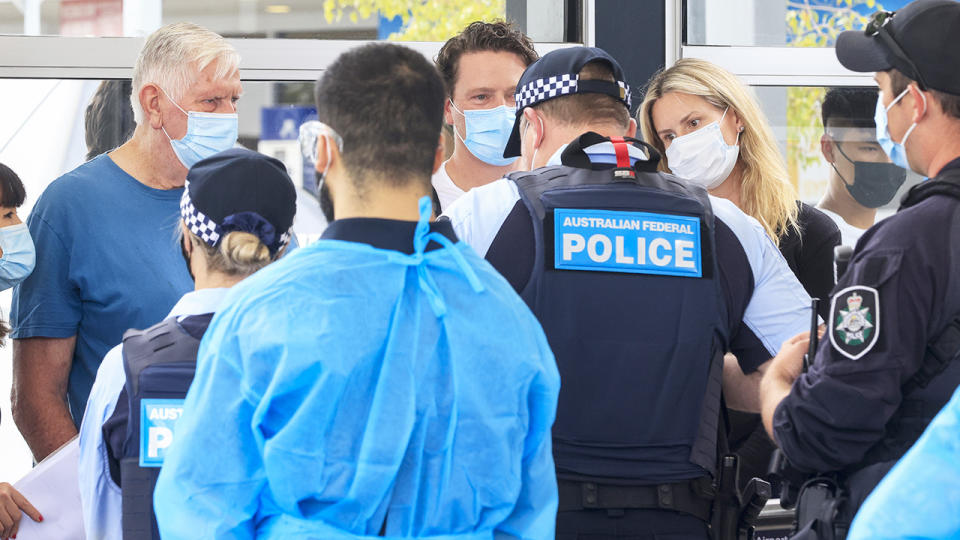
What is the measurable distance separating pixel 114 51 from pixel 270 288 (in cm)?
274

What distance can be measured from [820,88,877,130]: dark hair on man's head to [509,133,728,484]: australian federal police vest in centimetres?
238

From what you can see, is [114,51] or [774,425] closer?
[774,425]

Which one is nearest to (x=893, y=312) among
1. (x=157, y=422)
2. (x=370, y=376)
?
(x=370, y=376)

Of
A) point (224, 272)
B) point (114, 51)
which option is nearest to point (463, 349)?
point (224, 272)

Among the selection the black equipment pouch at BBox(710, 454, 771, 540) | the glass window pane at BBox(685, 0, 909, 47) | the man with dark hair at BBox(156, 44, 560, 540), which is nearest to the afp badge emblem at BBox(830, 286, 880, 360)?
the black equipment pouch at BBox(710, 454, 771, 540)

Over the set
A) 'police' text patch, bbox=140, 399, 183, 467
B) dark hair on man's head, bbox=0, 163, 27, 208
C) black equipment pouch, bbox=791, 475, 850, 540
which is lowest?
black equipment pouch, bbox=791, 475, 850, 540

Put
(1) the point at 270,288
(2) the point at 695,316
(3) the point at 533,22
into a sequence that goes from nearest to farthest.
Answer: (1) the point at 270,288
(2) the point at 695,316
(3) the point at 533,22

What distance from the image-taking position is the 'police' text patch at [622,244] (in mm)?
2422

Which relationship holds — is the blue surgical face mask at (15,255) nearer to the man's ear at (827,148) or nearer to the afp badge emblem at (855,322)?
the afp badge emblem at (855,322)

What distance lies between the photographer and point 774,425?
223 cm

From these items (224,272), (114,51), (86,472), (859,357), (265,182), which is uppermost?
(114,51)

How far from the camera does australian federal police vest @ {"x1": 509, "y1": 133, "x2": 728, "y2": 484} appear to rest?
7.94 ft

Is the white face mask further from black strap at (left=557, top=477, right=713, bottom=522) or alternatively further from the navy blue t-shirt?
the navy blue t-shirt

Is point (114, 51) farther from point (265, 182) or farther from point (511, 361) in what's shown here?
point (511, 361)
